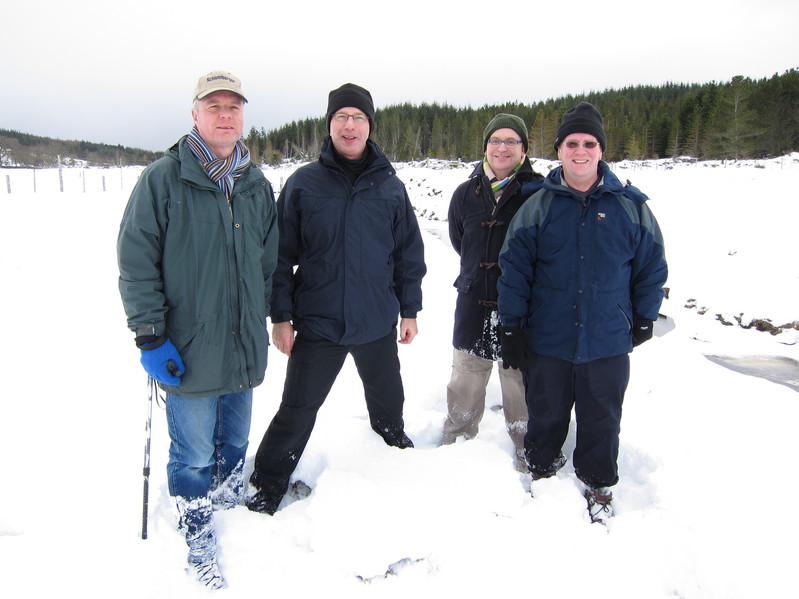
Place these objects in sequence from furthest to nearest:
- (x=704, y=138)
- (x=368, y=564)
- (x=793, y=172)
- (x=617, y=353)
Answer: (x=704, y=138) → (x=793, y=172) → (x=617, y=353) → (x=368, y=564)

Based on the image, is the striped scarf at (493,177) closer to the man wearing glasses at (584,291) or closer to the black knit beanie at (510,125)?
the black knit beanie at (510,125)

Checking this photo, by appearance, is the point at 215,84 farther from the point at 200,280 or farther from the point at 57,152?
the point at 57,152

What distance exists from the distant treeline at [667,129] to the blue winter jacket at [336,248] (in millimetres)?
14781

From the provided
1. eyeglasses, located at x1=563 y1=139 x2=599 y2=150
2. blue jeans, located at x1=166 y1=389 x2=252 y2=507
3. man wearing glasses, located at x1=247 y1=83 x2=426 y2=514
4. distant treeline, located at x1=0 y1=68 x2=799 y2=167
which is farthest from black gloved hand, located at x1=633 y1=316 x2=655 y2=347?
distant treeline, located at x1=0 y1=68 x2=799 y2=167

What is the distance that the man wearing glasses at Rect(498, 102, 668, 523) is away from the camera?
234 centimetres

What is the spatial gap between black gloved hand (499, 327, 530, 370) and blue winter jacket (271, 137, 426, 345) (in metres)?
0.68

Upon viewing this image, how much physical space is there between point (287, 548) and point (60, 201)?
1753cm

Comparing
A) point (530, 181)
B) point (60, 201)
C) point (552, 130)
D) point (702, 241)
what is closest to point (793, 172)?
point (702, 241)

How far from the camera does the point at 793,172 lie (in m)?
16.5

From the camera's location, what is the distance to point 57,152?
73.1 meters

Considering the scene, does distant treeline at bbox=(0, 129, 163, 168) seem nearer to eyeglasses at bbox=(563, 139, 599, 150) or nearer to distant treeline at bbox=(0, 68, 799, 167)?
distant treeline at bbox=(0, 68, 799, 167)

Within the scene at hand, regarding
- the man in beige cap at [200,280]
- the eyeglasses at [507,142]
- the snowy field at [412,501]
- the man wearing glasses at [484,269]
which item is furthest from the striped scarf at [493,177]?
the snowy field at [412,501]

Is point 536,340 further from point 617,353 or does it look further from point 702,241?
point 702,241

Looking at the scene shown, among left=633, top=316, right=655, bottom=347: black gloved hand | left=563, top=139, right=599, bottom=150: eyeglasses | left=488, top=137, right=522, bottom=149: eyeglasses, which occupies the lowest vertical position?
left=633, top=316, right=655, bottom=347: black gloved hand
